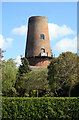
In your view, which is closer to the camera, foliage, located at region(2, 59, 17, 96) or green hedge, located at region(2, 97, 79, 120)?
green hedge, located at region(2, 97, 79, 120)

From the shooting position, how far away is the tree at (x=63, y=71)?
22.7 m

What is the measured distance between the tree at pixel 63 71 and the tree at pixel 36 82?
2.33 metres

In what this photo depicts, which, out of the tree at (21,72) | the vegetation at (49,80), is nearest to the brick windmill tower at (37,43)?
the tree at (21,72)

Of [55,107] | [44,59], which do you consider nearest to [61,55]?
[55,107]

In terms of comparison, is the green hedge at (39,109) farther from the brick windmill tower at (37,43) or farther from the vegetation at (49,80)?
the brick windmill tower at (37,43)

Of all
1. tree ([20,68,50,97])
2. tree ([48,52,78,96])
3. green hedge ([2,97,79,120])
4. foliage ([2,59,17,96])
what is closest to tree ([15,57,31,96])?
tree ([20,68,50,97])

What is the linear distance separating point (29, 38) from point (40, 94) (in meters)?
12.0

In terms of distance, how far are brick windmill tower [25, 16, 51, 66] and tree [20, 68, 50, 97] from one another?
8453 millimetres

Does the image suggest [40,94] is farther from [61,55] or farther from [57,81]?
[61,55]

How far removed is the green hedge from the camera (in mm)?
13586

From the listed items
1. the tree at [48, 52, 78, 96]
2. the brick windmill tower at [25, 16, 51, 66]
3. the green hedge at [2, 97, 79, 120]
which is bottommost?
the green hedge at [2, 97, 79, 120]

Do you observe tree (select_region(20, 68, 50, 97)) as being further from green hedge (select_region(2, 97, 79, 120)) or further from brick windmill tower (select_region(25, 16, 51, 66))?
green hedge (select_region(2, 97, 79, 120))

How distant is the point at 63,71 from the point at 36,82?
4505 mm

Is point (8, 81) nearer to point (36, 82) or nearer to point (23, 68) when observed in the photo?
point (36, 82)
